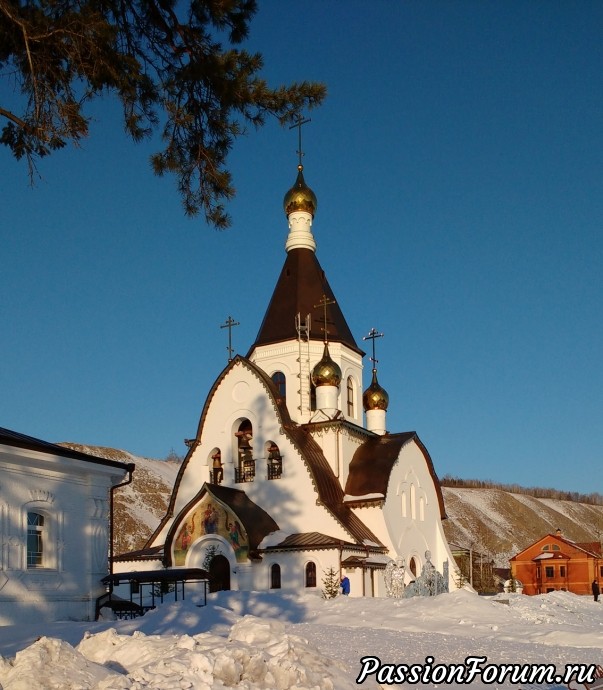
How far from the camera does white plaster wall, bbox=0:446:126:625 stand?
12.1m

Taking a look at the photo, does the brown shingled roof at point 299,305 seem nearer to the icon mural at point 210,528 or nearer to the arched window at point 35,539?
the icon mural at point 210,528

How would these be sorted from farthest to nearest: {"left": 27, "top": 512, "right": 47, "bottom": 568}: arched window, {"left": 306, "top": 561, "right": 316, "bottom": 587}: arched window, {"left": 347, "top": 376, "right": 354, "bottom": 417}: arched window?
{"left": 347, "top": 376, "right": 354, "bottom": 417}: arched window < {"left": 306, "top": 561, "right": 316, "bottom": 587}: arched window < {"left": 27, "top": 512, "right": 47, "bottom": 568}: arched window

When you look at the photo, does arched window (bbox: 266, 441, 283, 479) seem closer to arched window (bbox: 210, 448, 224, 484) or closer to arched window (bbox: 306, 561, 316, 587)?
arched window (bbox: 210, 448, 224, 484)

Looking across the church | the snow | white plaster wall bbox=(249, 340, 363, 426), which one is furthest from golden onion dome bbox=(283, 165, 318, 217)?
the snow

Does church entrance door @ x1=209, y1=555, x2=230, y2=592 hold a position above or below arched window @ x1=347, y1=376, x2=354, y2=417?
below

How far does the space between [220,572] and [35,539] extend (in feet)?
31.8

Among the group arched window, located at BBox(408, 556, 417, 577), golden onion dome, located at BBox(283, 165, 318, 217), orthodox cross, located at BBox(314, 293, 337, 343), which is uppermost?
golden onion dome, located at BBox(283, 165, 318, 217)

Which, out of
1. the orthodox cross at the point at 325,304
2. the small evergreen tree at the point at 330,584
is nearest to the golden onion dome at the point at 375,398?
the orthodox cross at the point at 325,304

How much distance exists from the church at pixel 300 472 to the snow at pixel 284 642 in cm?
363

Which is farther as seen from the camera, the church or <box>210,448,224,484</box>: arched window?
<box>210,448,224,484</box>: arched window

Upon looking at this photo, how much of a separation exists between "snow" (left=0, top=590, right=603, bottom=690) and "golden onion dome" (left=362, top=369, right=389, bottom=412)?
793 centimetres

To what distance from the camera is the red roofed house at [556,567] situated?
4144cm

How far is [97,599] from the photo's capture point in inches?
536

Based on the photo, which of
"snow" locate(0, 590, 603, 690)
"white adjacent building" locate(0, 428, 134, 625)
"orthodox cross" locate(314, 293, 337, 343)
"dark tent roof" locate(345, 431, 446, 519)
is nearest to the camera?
"snow" locate(0, 590, 603, 690)
